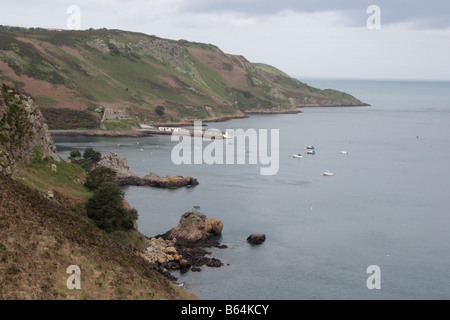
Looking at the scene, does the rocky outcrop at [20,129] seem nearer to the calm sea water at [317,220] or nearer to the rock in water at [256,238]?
the calm sea water at [317,220]

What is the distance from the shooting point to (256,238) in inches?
2847

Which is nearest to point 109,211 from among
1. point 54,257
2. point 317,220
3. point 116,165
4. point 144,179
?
point 54,257

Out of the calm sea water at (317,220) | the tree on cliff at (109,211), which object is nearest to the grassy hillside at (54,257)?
the tree on cliff at (109,211)

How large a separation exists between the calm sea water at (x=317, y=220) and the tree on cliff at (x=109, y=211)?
9.90 meters

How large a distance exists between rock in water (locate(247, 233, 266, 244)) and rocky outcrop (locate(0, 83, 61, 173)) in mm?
28348

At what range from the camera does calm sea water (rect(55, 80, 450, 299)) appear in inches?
2341

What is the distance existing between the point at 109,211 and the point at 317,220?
3641 cm

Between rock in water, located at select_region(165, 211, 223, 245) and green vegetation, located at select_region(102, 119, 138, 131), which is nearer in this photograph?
rock in water, located at select_region(165, 211, 223, 245)

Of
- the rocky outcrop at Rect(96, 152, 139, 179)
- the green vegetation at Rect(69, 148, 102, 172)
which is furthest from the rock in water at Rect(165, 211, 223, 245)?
the green vegetation at Rect(69, 148, 102, 172)

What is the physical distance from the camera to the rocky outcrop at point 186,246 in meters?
62.0

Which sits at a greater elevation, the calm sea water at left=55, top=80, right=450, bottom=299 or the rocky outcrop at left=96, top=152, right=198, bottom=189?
the rocky outcrop at left=96, top=152, right=198, bottom=189

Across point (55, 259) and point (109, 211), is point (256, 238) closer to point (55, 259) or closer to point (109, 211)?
A: point (109, 211)

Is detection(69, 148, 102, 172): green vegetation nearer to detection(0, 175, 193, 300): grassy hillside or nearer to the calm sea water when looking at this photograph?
the calm sea water

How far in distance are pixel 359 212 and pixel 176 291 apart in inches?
2192
